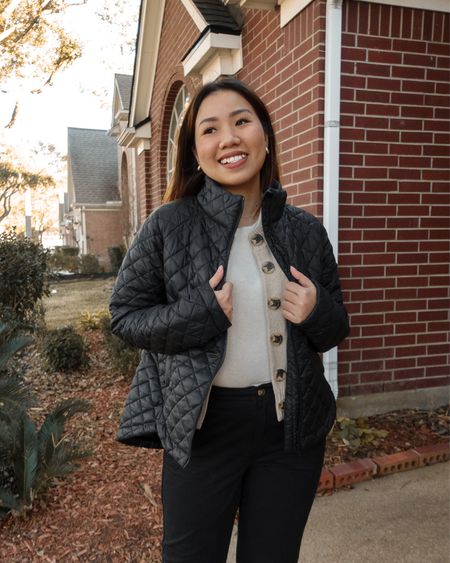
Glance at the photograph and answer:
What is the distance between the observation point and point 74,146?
29.9m

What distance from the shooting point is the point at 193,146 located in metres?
1.74

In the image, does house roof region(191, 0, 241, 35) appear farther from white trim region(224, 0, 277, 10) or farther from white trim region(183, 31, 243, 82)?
white trim region(224, 0, 277, 10)

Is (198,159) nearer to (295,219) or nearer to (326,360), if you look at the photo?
(295,219)

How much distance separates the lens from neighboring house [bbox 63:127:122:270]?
27.2 metres

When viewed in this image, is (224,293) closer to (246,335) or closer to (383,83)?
(246,335)

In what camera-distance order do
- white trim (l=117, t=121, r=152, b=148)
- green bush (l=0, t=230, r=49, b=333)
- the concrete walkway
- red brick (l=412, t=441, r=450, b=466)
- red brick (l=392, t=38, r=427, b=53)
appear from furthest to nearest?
1. white trim (l=117, t=121, r=152, b=148)
2. green bush (l=0, t=230, r=49, b=333)
3. red brick (l=392, t=38, r=427, b=53)
4. red brick (l=412, t=441, r=450, b=466)
5. the concrete walkway

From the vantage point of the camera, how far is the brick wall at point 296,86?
3.70 m

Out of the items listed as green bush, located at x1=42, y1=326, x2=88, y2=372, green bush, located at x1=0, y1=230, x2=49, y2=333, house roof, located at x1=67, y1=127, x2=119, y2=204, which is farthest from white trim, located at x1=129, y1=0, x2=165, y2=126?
house roof, located at x1=67, y1=127, x2=119, y2=204

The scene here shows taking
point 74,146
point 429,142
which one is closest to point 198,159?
point 429,142

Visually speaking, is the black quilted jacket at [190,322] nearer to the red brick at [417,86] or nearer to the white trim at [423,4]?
the red brick at [417,86]

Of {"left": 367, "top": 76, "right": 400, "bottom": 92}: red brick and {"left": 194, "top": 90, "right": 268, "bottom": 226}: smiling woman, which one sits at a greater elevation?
{"left": 367, "top": 76, "right": 400, "bottom": 92}: red brick

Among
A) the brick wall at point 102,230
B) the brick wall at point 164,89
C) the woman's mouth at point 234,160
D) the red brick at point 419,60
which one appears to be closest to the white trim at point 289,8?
the red brick at point 419,60

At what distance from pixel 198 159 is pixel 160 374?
2.36 feet

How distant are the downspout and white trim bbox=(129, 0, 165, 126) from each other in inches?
202
